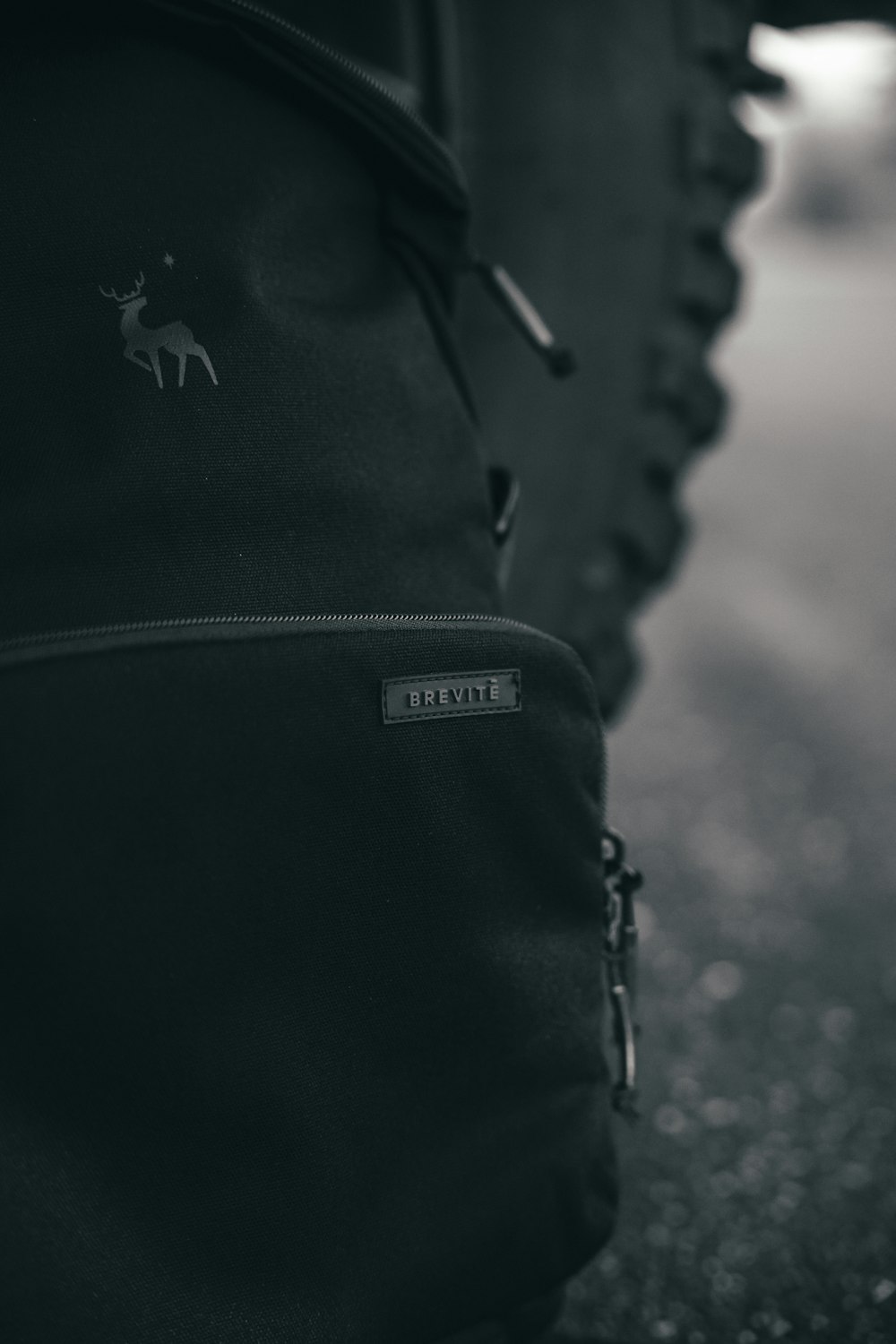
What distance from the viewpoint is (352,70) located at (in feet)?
1.92

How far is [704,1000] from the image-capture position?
2.93 feet

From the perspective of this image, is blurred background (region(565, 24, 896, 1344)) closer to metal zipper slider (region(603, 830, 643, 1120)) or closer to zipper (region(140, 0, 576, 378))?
metal zipper slider (region(603, 830, 643, 1120))

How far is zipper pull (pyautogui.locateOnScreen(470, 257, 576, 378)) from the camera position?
71 cm

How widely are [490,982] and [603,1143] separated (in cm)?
12

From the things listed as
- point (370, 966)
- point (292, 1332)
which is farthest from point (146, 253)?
point (292, 1332)

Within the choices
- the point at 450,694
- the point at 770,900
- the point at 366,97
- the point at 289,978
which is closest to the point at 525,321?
the point at 366,97

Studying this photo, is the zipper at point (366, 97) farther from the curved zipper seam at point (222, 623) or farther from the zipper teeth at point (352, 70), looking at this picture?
the curved zipper seam at point (222, 623)

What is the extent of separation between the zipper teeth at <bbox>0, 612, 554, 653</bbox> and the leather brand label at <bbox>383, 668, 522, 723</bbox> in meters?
0.02

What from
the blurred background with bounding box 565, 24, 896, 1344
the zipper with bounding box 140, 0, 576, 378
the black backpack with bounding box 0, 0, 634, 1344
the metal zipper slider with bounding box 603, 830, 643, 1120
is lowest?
the blurred background with bounding box 565, 24, 896, 1344

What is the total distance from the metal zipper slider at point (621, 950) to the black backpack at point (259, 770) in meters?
0.01

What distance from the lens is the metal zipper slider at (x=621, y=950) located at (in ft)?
2.05

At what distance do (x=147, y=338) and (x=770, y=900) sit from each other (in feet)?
2.21

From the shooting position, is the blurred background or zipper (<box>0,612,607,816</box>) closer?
zipper (<box>0,612,607,816</box>)

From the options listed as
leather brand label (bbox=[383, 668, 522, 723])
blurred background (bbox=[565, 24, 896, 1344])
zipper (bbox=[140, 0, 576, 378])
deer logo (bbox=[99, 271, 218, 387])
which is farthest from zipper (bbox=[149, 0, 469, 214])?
blurred background (bbox=[565, 24, 896, 1344])
